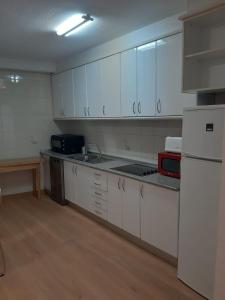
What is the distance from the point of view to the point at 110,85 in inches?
133

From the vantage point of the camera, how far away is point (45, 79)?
4891 millimetres

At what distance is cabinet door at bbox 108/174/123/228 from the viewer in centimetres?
305

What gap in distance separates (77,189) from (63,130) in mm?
1700

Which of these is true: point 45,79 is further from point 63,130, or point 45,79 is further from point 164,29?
point 164,29

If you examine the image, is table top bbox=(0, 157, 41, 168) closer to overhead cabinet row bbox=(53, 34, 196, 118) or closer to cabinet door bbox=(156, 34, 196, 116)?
overhead cabinet row bbox=(53, 34, 196, 118)

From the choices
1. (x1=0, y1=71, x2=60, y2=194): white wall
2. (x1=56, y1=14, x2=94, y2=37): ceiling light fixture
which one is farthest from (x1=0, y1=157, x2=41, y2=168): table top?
(x1=56, y1=14, x2=94, y2=37): ceiling light fixture

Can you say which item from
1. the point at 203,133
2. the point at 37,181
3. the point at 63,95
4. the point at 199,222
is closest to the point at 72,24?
the point at 203,133

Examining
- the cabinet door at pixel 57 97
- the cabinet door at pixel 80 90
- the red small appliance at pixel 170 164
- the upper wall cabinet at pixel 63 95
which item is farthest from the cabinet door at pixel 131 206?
the cabinet door at pixel 57 97

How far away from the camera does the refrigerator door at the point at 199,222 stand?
1.93 m

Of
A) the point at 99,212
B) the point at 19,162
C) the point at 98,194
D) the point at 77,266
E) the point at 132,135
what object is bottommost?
the point at 77,266

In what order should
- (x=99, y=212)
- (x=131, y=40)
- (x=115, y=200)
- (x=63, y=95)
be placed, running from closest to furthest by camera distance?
(x=131, y=40) < (x=115, y=200) < (x=99, y=212) < (x=63, y=95)

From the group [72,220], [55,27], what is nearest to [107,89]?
[55,27]

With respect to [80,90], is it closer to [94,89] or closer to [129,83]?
[94,89]

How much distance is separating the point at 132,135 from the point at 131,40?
4.22ft
